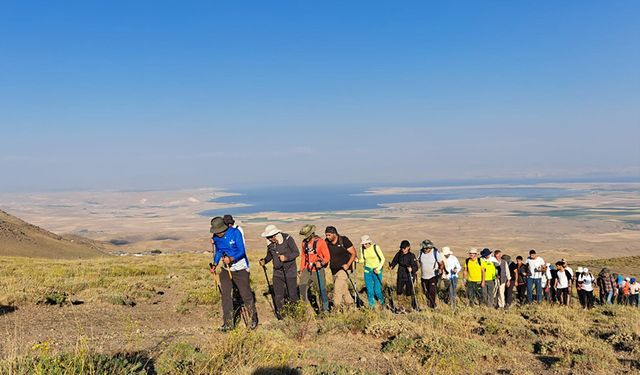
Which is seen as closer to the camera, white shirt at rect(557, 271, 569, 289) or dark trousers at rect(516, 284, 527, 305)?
white shirt at rect(557, 271, 569, 289)

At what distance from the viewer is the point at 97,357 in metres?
4.49

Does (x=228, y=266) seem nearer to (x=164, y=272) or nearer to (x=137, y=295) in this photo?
(x=137, y=295)

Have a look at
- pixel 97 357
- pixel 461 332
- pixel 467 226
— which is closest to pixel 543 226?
pixel 467 226

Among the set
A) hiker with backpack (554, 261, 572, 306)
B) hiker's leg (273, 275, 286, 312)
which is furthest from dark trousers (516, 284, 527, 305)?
hiker's leg (273, 275, 286, 312)

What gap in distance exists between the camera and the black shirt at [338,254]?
890 centimetres

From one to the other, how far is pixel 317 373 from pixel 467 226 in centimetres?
7223

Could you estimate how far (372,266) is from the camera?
29.5ft

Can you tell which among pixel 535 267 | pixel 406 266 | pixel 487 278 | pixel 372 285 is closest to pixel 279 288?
pixel 372 285

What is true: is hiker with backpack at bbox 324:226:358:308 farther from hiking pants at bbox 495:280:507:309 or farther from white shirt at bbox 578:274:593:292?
white shirt at bbox 578:274:593:292

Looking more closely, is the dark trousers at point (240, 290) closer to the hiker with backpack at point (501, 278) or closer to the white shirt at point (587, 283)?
the hiker with backpack at point (501, 278)

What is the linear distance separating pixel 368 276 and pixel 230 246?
3567mm

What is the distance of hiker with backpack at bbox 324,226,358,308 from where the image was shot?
8.84 metres

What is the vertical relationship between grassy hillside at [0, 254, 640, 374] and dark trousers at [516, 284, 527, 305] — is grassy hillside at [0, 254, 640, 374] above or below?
above

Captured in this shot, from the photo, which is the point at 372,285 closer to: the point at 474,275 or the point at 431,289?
the point at 431,289
